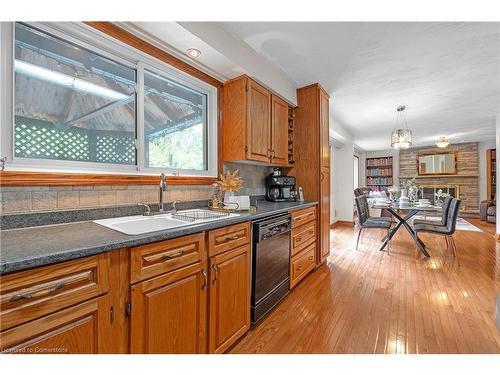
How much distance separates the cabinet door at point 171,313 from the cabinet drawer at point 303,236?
1206 mm

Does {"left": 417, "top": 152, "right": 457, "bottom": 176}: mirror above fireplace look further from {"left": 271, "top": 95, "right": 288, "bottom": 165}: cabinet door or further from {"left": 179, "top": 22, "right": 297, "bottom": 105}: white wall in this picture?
{"left": 271, "top": 95, "right": 288, "bottom": 165}: cabinet door

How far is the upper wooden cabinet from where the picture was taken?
2.11 m

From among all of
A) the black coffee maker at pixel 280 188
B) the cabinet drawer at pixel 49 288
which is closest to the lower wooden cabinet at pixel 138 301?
the cabinet drawer at pixel 49 288

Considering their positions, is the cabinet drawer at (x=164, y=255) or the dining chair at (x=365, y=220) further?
the dining chair at (x=365, y=220)

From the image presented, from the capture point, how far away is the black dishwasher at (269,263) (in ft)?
5.28

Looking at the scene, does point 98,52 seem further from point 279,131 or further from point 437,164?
point 437,164

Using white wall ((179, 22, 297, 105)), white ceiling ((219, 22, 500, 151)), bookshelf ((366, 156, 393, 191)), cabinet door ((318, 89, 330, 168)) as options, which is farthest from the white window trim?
bookshelf ((366, 156, 393, 191))

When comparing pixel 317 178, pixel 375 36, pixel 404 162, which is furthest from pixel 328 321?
pixel 404 162

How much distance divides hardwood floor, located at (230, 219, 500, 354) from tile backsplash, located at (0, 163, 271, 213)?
3.99 ft

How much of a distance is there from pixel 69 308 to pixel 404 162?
9.43 metres

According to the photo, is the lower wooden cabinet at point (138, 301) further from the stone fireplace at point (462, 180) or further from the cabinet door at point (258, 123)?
the stone fireplace at point (462, 180)

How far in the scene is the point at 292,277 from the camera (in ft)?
7.11

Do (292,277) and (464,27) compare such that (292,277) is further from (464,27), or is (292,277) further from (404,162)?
(404,162)

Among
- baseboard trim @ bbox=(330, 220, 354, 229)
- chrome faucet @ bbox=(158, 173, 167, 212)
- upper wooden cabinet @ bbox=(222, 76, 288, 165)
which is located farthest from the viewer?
baseboard trim @ bbox=(330, 220, 354, 229)
